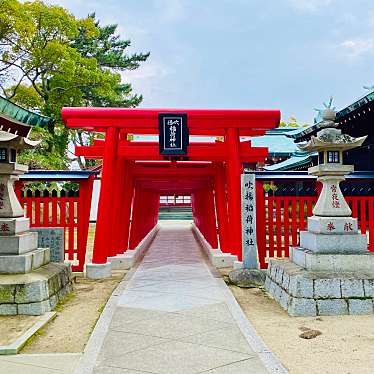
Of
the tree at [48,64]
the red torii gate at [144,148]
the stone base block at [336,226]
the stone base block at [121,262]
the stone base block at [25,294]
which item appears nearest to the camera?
the stone base block at [25,294]

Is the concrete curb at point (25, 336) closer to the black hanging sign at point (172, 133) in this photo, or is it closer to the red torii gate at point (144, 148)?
the red torii gate at point (144, 148)

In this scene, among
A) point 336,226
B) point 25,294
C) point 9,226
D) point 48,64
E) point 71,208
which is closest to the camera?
point 25,294

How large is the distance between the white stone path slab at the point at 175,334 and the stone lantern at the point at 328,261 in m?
0.98

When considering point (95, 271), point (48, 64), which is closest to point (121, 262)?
point (95, 271)

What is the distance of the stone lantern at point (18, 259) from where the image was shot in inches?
234

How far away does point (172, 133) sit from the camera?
902 cm

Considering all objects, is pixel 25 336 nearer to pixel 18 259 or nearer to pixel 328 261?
pixel 18 259

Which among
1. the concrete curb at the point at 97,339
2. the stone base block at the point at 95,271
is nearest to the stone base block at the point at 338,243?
the concrete curb at the point at 97,339

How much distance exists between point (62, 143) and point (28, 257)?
19256mm

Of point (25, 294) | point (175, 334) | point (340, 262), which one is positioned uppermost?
point (340, 262)

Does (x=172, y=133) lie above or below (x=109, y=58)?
below

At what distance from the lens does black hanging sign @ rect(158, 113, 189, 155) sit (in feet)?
29.4

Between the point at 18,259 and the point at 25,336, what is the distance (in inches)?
67.3

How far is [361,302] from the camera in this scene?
6027 millimetres
